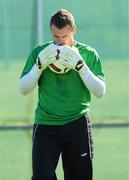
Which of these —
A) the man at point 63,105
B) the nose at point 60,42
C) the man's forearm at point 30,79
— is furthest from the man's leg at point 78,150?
the nose at point 60,42

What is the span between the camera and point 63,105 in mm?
5355

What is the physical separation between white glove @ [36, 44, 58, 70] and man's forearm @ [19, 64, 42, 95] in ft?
0.20

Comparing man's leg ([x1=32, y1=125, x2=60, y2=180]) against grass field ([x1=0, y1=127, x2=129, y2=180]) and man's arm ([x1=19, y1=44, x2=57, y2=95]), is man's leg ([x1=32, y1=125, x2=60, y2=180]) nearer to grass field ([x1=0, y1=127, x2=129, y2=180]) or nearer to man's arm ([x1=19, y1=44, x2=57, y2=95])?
man's arm ([x1=19, y1=44, x2=57, y2=95])

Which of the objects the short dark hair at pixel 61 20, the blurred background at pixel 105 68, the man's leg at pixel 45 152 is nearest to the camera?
the short dark hair at pixel 61 20

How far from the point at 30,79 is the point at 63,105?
27 cm

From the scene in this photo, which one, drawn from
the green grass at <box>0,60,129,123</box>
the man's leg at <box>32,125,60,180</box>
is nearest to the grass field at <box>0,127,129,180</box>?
the green grass at <box>0,60,129,123</box>

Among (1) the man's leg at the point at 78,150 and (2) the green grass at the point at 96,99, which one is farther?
(2) the green grass at the point at 96,99

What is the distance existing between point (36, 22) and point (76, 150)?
5.76 ft

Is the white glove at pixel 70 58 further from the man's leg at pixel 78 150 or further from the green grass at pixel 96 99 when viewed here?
the green grass at pixel 96 99

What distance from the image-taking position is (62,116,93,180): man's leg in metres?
5.38

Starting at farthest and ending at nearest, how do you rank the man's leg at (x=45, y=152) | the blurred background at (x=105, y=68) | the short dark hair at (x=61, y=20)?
the blurred background at (x=105, y=68), the man's leg at (x=45, y=152), the short dark hair at (x=61, y=20)

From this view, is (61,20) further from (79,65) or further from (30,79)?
(30,79)

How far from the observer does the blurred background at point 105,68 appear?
6840mm

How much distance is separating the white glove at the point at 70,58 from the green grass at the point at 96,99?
1.63 metres
